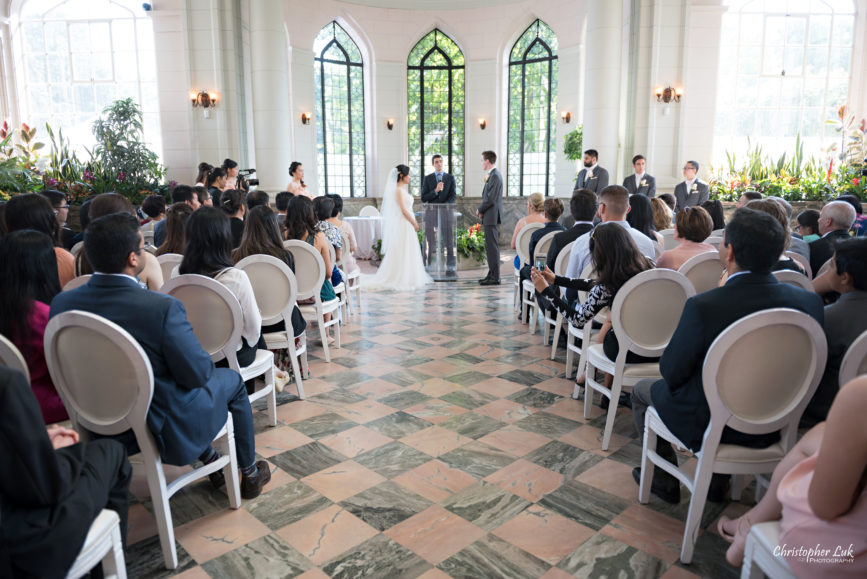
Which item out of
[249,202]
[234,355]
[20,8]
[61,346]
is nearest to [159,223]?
[249,202]

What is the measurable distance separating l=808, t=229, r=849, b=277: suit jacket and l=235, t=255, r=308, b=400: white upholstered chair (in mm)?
3437

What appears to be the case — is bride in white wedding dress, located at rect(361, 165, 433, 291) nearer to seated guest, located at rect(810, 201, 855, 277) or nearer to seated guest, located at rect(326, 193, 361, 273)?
seated guest, located at rect(326, 193, 361, 273)

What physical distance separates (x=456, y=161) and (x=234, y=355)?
11.7 meters

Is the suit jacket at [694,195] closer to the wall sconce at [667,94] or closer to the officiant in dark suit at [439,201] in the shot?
the wall sconce at [667,94]

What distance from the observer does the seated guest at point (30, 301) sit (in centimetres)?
198

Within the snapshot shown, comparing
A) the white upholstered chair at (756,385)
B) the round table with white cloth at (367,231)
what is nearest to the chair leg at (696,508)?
the white upholstered chair at (756,385)

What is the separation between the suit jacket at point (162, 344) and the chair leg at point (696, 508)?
1834 mm

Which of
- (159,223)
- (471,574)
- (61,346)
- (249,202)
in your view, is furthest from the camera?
(249,202)

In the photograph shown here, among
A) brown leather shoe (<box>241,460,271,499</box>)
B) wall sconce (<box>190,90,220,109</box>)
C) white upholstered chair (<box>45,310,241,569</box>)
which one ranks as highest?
wall sconce (<box>190,90,220,109</box>)

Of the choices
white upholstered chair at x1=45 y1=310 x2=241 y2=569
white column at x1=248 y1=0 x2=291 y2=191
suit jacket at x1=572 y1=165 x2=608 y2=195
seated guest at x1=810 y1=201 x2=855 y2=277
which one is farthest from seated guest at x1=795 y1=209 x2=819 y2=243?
white column at x1=248 y1=0 x2=291 y2=191

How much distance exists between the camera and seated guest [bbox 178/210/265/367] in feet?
8.75

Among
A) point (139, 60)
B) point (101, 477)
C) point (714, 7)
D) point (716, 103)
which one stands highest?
point (714, 7)

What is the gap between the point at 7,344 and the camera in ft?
5.44

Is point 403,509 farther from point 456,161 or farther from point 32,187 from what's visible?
point 456,161
